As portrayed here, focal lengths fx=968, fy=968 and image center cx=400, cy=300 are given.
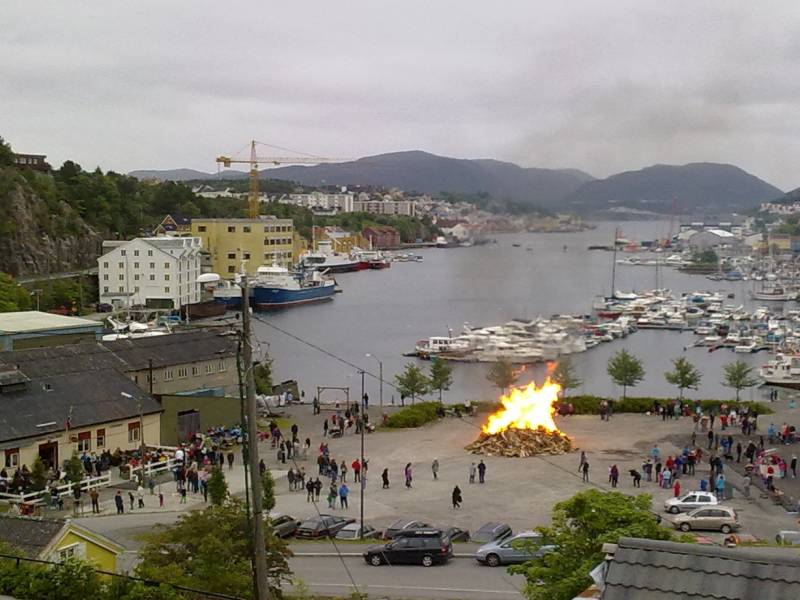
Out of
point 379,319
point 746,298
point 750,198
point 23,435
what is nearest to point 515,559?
point 23,435

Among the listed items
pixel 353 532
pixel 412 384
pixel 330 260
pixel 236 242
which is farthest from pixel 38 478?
pixel 330 260

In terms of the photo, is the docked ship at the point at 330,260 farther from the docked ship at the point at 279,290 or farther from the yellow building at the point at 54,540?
the yellow building at the point at 54,540

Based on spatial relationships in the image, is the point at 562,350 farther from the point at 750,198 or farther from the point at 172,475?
the point at 750,198

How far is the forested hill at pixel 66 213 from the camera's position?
208 feet

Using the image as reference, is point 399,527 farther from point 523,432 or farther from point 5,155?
point 5,155

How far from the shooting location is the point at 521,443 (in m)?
22.7

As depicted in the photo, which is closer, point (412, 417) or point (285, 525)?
point (285, 525)

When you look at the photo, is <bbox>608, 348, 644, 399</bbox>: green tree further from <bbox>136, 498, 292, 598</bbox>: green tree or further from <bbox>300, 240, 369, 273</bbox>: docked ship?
<bbox>300, 240, 369, 273</bbox>: docked ship

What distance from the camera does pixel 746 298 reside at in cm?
8456

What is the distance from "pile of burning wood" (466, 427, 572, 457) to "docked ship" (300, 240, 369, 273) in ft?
247

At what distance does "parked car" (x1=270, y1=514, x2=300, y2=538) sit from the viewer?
15487 mm

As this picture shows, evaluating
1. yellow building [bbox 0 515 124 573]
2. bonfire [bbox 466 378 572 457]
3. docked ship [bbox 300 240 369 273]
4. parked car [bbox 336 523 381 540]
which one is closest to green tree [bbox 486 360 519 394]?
bonfire [bbox 466 378 572 457]

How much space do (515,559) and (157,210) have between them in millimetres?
86615

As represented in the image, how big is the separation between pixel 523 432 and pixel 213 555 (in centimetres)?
1453
